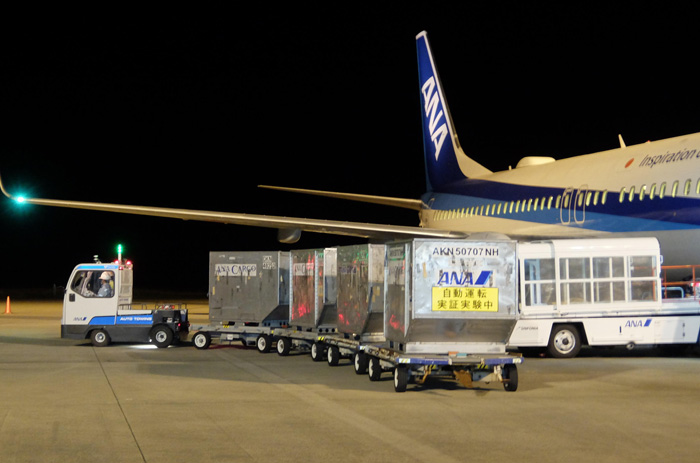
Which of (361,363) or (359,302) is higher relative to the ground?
(359,302)

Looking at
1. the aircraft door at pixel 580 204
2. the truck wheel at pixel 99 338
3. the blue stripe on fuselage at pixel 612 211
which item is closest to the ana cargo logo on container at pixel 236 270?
the truck wheel at pixel 99 338

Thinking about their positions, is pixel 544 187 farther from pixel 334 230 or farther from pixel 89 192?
pixel 89 192

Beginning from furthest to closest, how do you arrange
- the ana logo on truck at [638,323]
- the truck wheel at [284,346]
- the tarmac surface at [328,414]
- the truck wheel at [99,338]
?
the truck wheel at [99,338]
the truck wheel at [284,346]
the ana logo on truck at [638,323]
the tarmac surface at [328,414]

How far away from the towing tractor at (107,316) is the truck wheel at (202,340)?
0.57 meters

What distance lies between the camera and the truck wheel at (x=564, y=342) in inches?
613

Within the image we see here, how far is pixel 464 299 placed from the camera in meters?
11.5

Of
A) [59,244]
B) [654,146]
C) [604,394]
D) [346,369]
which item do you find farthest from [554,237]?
[59,244]

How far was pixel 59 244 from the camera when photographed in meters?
83.1

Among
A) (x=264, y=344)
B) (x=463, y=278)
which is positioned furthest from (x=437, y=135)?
(x=463, y=278)

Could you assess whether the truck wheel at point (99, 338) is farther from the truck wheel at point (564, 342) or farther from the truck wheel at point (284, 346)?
the truck wheel at point (564, 342)

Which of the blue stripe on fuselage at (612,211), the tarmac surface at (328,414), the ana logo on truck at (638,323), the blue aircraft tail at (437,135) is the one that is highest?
the blue aircraft tail at (437,135)

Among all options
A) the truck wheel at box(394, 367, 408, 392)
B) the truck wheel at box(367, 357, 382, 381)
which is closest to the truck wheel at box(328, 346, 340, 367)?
the truck wheel at box(367, 357, 382, 381)

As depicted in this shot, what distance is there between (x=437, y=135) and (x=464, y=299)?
17.6 meters

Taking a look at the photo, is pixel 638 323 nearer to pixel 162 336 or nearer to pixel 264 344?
pixel 264 344
